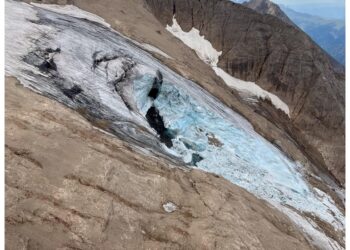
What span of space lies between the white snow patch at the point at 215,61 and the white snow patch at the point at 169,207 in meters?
32.4

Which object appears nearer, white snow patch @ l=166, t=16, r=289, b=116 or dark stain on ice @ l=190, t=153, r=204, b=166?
dark stain on ice @ l=190, t=153, r=204, b=166

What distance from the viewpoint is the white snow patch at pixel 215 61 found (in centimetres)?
4203

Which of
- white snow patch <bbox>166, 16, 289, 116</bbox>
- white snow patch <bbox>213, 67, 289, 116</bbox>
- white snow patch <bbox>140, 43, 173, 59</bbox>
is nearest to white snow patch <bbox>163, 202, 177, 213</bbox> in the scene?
white snow patch <bbox>140, 43, 173, 59</bbox>

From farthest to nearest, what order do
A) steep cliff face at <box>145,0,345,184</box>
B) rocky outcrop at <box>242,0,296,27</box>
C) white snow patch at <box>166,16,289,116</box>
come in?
1. rocky outcrop at <box>242,0,296,27</box>
2. white snow patch at <box>166,16,289,116</box>
3. steep cliff face at <box>145,0,345,184</box>

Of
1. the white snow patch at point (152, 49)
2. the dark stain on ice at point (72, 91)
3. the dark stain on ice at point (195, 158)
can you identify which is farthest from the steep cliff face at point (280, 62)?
the dark stain on ice at point (72, 91)

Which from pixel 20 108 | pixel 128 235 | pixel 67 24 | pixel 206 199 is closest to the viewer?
pixel 128 235

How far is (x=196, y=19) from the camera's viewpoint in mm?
46344

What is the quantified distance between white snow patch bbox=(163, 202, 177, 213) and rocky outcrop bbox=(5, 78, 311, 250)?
23 millimetres

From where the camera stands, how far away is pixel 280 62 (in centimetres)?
4359

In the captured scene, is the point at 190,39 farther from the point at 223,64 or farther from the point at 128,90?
the point at 128,90

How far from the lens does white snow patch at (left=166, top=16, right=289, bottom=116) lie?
42031 mm

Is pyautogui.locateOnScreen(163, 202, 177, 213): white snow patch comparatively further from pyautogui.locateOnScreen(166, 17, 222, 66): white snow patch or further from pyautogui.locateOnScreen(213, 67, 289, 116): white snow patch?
pyautogui.locateOnScreen(166, 17, 222, 66): white snow patch

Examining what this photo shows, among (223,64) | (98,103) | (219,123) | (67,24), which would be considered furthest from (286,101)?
(98,103)

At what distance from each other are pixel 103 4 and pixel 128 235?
23.9m
